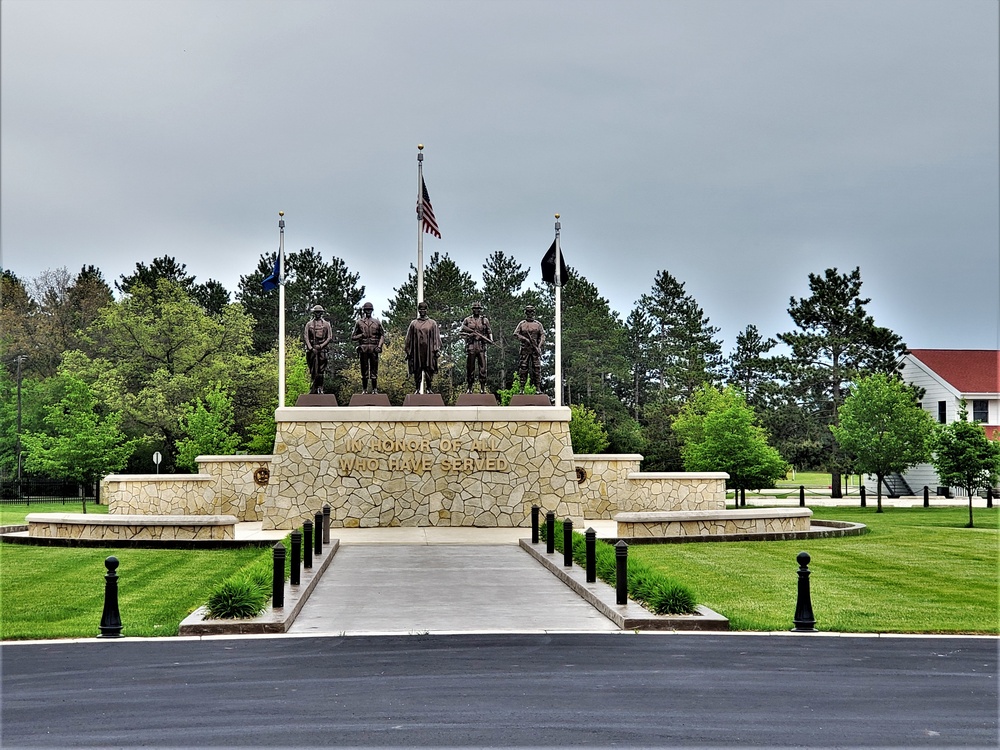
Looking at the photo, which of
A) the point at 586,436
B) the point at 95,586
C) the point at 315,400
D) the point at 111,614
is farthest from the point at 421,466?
the point at 586,436

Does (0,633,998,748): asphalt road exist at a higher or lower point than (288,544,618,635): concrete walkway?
higher

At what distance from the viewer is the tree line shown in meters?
56.7

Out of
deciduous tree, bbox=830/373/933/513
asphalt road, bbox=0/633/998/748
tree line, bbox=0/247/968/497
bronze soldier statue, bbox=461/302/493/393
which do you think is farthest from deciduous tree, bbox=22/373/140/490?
asphalt road, bbox=0/633/998/748

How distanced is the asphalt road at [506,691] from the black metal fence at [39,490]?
45.4 metres

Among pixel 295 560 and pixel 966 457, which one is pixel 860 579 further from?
pixel 966 457

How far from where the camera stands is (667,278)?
8200 cm

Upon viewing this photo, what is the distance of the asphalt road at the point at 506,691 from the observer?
812 centimetres

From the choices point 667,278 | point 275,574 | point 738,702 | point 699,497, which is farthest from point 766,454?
point 667,278

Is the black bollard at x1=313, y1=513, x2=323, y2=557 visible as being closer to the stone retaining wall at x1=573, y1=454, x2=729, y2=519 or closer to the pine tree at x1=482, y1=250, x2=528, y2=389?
the stone retaining wall at x1=573, y1=454, x2=729, y2=519

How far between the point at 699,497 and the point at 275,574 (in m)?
20.2

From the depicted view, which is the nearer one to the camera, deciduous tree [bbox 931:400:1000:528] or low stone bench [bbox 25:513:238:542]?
low stone bench [bbox 25:513:238:542]

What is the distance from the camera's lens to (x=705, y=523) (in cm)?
2489

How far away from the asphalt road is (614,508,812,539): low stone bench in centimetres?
1197

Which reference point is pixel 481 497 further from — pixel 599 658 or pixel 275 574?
pixel 599 658
